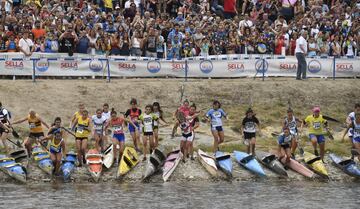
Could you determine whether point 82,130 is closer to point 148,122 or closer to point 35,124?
point 35,124

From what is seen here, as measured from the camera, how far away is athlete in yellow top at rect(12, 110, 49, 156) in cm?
3127

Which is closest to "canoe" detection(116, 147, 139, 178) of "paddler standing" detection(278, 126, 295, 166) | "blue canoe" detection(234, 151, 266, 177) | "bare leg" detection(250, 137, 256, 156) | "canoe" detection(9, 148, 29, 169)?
"canoe" detection(9, 148, 29, 169)

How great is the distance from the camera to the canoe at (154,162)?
30.6 meters

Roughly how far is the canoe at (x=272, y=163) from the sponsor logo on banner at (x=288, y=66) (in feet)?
28.4

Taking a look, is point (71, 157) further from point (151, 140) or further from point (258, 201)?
point (258, 201)

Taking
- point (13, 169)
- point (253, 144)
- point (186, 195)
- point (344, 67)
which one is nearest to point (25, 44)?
point (13, 169)

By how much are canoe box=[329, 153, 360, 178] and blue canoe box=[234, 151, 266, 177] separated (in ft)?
8.35

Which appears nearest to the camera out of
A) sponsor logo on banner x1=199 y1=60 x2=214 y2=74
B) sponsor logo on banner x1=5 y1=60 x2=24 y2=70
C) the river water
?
the river water

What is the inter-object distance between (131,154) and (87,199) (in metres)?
3.77

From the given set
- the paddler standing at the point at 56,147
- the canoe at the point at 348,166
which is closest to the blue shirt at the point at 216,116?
the canoe at the point at 348,166

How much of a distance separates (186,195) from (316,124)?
568cm

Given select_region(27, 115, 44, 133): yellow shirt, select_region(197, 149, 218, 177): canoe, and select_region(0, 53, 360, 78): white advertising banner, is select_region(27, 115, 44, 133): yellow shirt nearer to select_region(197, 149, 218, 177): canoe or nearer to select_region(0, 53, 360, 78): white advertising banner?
select_region(197, 149, 218, 177): canoe

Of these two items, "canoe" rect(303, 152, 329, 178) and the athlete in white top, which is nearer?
the athlete in white top

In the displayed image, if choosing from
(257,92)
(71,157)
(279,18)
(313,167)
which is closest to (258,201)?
(313,167)
